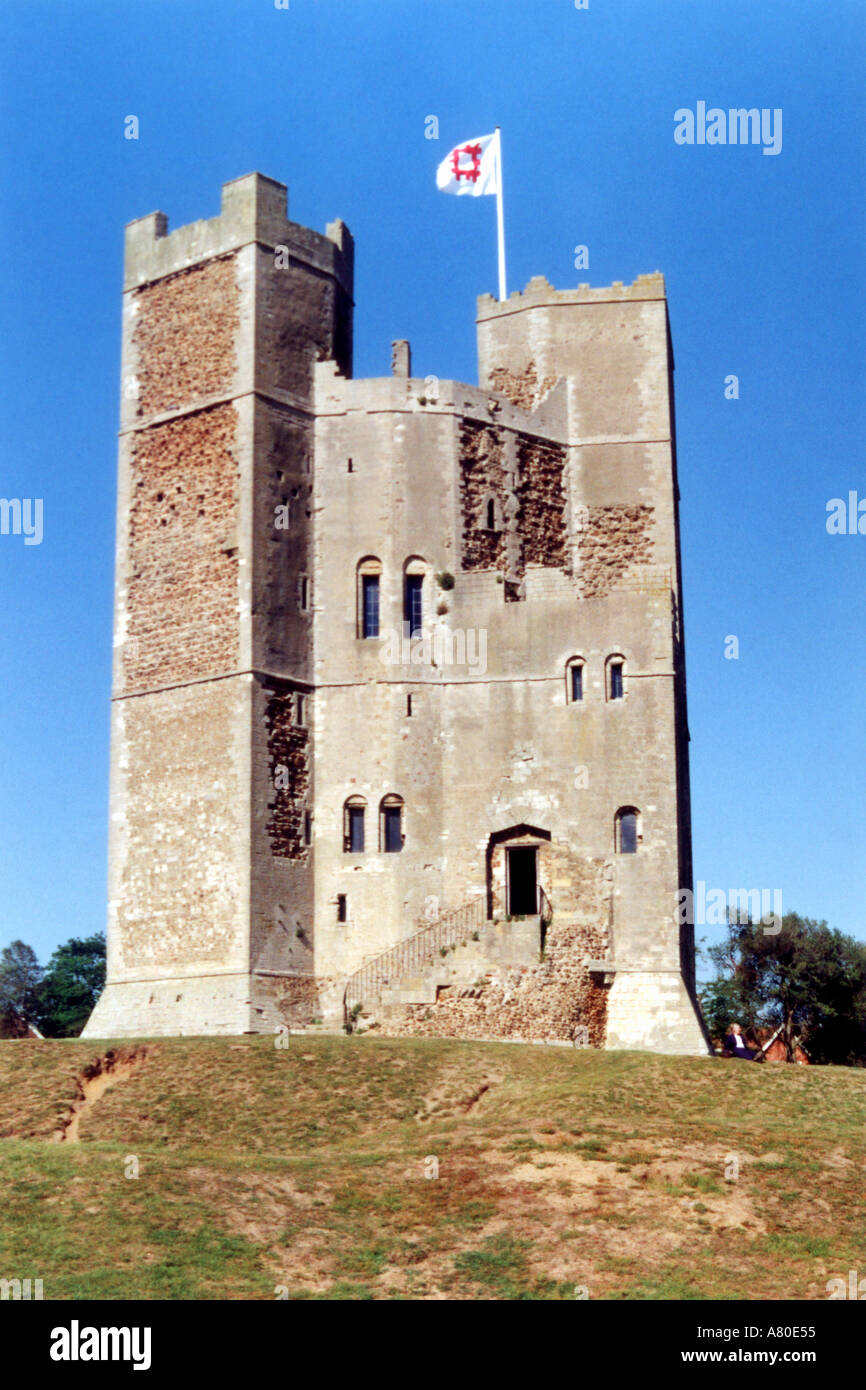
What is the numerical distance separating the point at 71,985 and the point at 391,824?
37174 millimetres

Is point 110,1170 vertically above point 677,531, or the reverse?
point 677,531

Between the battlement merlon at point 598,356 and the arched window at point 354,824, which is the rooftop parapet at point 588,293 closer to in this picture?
the battlement merlon at point 598,356

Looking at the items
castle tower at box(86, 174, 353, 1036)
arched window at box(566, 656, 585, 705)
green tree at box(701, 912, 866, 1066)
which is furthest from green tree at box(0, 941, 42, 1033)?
arched window at box(566, 656, 585, 705)

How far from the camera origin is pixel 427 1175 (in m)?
28.0

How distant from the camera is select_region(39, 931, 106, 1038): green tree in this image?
7375 centimetres

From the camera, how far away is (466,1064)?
116 ft

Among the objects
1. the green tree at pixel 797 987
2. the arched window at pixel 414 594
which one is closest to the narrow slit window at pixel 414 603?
the arched window at pixel 414 594

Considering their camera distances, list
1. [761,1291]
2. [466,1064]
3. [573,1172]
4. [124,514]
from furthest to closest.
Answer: [124,514] → [466,1064] → [573,1172] → [761,1291]

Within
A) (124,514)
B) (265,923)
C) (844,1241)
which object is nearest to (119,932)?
(265,923)

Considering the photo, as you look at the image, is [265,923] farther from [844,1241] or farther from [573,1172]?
[844,1241]

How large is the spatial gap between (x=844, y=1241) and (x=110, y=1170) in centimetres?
1021

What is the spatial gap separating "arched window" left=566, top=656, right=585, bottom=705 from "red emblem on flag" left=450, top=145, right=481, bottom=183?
551 inches

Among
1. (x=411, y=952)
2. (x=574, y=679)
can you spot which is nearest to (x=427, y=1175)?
(x=411, y=952)

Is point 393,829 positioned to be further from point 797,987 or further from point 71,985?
point 71,985
